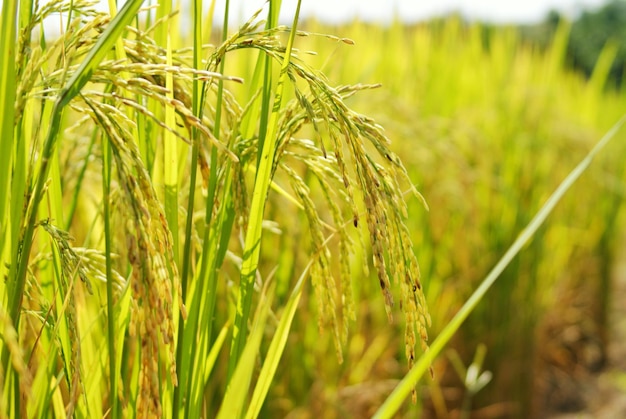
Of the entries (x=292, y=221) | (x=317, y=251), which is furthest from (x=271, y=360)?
(x=292, y=221)

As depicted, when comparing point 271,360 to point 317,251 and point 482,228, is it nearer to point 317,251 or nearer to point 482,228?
point 317,251

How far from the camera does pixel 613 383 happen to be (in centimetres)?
464

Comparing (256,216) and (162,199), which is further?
(162,199)

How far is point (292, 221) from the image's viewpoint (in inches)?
77.5

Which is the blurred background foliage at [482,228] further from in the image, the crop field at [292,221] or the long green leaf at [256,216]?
the long green leaf at [256,216]

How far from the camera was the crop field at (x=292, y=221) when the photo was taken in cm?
71

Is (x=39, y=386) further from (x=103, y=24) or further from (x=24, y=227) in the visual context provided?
(x=103, y=24)

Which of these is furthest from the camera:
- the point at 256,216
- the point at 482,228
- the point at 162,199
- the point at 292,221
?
the point at 482,228

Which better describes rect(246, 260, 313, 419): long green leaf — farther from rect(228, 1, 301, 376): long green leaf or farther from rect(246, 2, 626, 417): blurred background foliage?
rect(246, 2, 626, 417): blurred background foliage

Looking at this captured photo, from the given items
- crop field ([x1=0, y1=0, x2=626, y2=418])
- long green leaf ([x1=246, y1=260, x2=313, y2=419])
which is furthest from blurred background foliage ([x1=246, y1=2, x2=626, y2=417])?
long green leaf ([x1=246, y1=260, x2=313, y2=419])

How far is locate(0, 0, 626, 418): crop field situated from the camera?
71 centimetres

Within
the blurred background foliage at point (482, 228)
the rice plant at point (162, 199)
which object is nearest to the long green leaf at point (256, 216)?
the rice plant at point (162, 199)

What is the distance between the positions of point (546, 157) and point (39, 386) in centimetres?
342

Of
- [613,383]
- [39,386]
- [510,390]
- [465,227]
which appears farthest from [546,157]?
[39,386]
